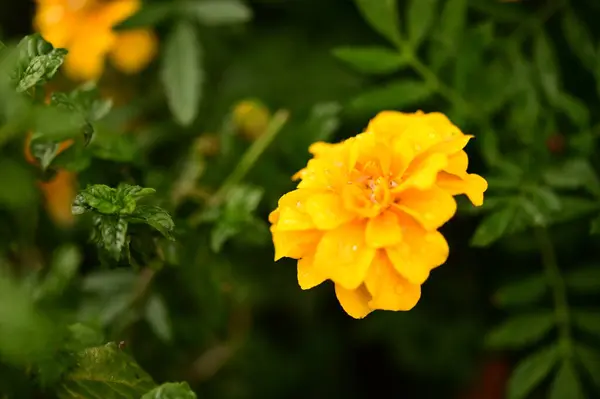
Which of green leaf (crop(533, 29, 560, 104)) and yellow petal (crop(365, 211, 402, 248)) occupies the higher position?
yellow petal (crop(365, 211, 402, 248))

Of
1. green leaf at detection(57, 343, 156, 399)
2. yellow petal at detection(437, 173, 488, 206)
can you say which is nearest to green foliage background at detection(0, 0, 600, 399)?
green leaf at detection(57, 343, 156, 399)

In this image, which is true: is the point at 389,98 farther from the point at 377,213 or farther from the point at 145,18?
the point at 145,18

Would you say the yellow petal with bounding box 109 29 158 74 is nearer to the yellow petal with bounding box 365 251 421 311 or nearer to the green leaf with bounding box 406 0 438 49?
the green leaf with bounding box 406 0 438 49

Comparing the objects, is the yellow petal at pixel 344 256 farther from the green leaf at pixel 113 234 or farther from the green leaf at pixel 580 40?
the green leaf at pixel 580 40

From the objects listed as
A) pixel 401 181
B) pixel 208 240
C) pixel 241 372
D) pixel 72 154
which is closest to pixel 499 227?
pixel 401 181

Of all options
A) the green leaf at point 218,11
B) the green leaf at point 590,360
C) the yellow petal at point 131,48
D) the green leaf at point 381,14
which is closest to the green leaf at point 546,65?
the green leaf at point 381,14

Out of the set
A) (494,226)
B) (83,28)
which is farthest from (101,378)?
(83,28)
